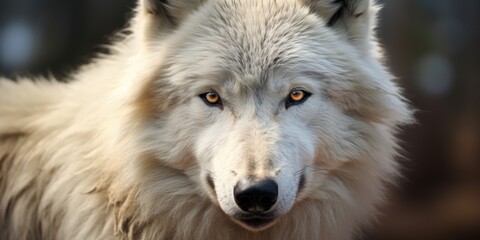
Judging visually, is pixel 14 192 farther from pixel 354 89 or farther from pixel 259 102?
pixel 354 89

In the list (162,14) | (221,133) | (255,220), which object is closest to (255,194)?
(255,220)

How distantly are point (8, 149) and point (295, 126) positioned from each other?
2.01m

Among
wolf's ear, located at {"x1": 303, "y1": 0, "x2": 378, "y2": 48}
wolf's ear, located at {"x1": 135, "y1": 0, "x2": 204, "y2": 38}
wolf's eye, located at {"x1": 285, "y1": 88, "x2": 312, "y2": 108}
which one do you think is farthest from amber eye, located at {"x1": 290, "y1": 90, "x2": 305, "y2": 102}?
wolf's ear, located at {"x1": 135, "y1": 0, "x2": 204, "y2": 38}

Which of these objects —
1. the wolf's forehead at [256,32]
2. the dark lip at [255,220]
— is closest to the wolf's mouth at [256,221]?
the dark lip at [255,220]

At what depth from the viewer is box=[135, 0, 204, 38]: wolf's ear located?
4.21 m

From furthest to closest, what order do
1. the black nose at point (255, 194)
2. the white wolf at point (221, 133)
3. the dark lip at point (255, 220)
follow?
the white wolf at point (221, 133) → the dark lip at point (255, 220) → the black nose at point (255, 194)

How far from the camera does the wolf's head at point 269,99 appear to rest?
11.8 feet

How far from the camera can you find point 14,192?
4465 mm

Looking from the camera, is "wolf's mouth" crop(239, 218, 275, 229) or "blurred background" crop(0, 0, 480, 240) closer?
"wolf's mouth" crop(239, 218, 275, 229)

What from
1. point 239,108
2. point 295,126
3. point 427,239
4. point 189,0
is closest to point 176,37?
point 189,0

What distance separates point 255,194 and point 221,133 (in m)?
0.49

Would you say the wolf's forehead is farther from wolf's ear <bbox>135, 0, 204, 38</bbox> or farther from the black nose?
the black nose

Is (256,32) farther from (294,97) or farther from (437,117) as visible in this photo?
(437,117)

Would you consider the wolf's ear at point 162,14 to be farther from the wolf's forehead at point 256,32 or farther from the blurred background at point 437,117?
the blurred background at point 437,117
